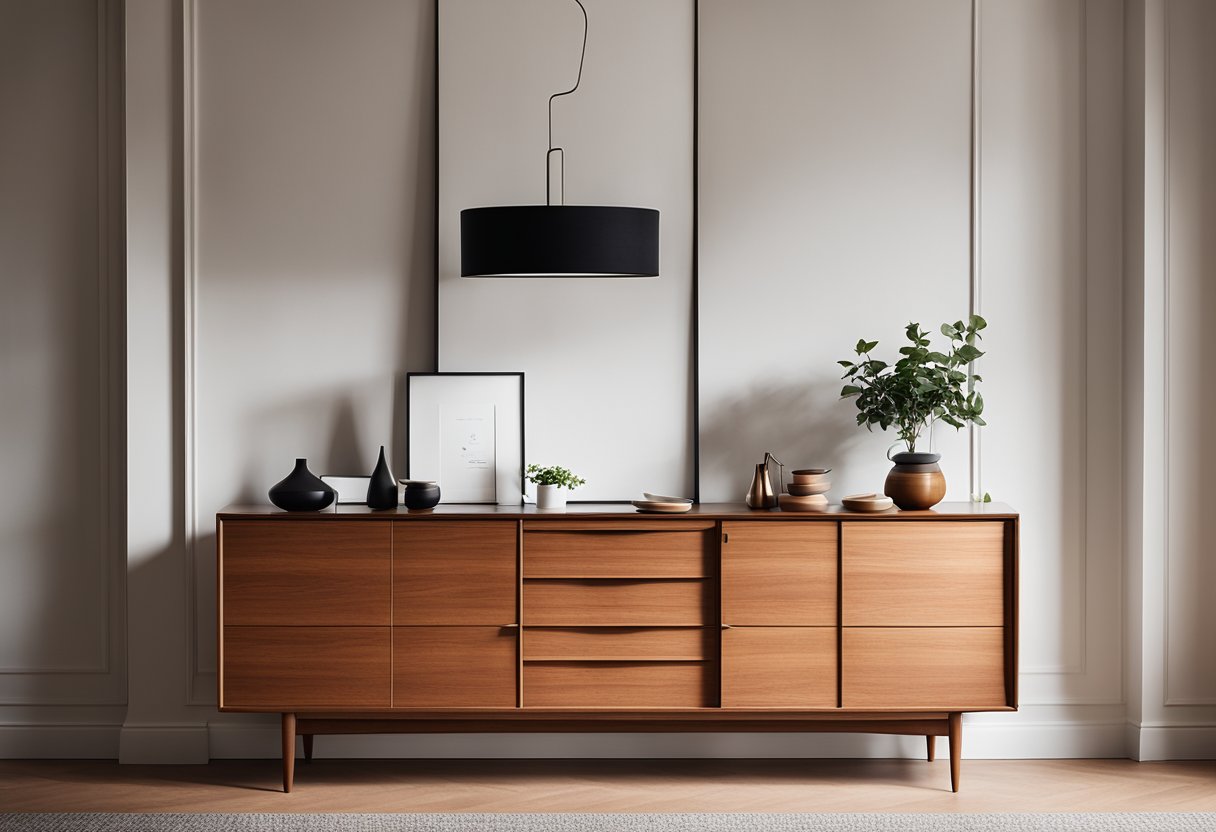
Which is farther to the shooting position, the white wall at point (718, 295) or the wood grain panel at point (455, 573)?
the white wall at point (718, 295)

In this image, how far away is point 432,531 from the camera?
3.48 meters

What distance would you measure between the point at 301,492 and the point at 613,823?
56.7 inches

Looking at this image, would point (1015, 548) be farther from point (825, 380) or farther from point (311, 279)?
point (311, 279)

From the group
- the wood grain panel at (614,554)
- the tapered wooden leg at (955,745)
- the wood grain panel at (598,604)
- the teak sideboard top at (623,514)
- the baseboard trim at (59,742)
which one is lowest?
the baseboard trim at (59,742)

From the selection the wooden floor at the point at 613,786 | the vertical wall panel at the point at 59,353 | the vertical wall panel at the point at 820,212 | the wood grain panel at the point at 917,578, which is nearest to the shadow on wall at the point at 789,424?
the vertical wall panel at the point at 820,212

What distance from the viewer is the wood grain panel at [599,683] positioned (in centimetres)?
348

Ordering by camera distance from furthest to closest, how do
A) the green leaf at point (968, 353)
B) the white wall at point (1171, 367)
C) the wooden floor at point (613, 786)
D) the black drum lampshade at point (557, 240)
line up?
the white wall at point (1171, 367) → the green leaf at point (968, 353) → the wooden floor at point (613, 786) → the black drum lampshade at point (557, 240)

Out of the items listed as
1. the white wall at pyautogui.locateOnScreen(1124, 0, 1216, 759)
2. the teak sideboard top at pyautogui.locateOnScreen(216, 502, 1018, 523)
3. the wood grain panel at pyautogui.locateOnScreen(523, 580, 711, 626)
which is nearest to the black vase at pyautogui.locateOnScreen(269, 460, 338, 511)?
the teak sideboard top at pyautogui.locateOnScreen(216, 502, 1018, 523)

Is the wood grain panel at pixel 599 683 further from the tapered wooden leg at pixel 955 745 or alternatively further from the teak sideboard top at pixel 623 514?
the tapered wooden leg at pixel 955 745

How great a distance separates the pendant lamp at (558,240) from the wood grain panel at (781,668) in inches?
48.7

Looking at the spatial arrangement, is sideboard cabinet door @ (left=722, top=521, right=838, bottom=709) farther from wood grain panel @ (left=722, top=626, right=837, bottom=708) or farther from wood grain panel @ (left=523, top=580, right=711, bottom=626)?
wood grain panel @ (left=523, top=580, right=711, bottom=626)

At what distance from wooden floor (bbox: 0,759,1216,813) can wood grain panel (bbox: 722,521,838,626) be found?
1.98ft

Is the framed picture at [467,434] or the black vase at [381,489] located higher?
the framed picture at [467,434]

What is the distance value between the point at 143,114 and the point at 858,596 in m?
2.97
